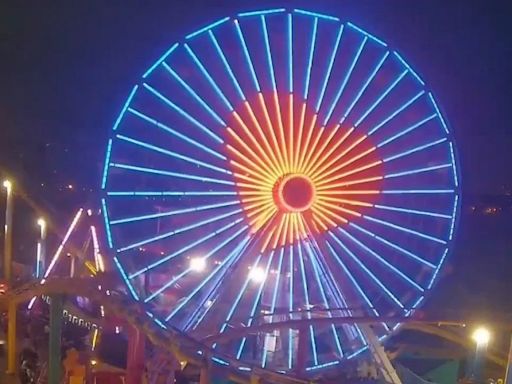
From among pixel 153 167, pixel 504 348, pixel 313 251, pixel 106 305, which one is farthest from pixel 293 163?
pixel 504 348

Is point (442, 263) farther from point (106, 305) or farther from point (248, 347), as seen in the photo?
point (106, 305)

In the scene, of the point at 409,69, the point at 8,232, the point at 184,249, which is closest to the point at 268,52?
the point at 409,69

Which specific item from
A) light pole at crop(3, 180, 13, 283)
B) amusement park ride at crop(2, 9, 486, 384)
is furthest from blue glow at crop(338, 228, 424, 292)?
light pole at crop(3, 180, 13, 283)

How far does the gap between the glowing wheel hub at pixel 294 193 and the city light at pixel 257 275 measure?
1011mm

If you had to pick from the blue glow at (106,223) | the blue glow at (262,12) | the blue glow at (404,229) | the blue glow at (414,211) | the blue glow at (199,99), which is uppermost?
the blue glow at (262,12)

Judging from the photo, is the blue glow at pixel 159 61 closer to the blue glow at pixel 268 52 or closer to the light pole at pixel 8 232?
the blue glow at pixel 268 52

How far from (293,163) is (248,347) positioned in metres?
3.15

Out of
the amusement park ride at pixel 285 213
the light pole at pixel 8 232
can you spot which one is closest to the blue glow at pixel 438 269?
the amusement park ride at pixel 285 213

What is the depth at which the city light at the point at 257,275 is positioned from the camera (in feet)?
38.4

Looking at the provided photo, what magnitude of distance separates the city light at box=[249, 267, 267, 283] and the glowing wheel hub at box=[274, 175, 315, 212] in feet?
3.32

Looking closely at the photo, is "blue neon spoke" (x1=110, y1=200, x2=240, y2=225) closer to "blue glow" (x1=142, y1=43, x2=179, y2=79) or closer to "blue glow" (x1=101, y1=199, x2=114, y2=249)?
"blue glow" (x1=101, y1=199, x2=114, y2=249)

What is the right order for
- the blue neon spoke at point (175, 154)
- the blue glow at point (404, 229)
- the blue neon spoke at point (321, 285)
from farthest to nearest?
the blue glow at point (404, 229), the blue neon spoke at point (321, 285), the blue neon spoke at point (175, 154)

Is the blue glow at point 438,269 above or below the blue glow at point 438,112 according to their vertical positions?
below

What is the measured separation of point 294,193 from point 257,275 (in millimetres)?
1391
